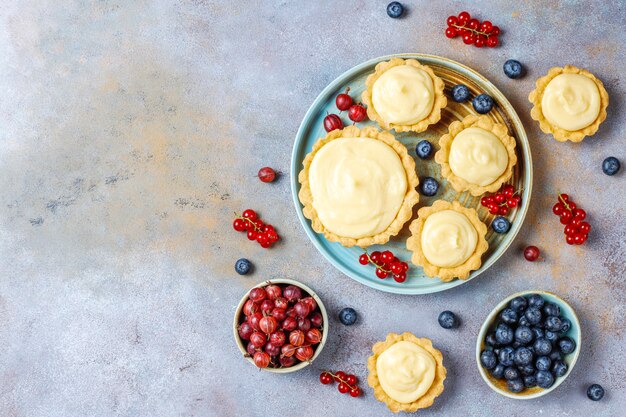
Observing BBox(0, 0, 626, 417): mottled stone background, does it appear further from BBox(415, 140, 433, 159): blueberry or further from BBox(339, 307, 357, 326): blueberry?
BBox(415, 140, 433, 159): blueberry

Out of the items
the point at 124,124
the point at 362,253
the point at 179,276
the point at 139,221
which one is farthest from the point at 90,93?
the point at 362,253

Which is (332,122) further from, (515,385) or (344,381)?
(515,385)

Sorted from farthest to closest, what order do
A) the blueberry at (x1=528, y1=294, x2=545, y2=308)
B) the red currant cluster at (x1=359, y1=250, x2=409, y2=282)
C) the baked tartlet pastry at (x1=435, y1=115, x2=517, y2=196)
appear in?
Answer: the red currant cluster at (x1=359, y1=250, x2=409, y2=282), the blueberry at (x1=528, y1=294, x2=545, y2=308), the baked tartlet pastry at (x1=435, y1=115, x2=517, y2=196)

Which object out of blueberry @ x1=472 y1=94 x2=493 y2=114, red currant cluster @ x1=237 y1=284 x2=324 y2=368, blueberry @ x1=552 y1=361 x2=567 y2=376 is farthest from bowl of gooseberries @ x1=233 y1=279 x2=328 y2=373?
blueberry @ x1=472 y1=94 x2=493 y2=114

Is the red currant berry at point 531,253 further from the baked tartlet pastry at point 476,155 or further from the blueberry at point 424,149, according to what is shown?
the blueberry at point 424,149

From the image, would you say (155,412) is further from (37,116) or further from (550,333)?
(550,333)

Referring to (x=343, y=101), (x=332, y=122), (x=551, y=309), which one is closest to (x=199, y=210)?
(x=332, y=122)
